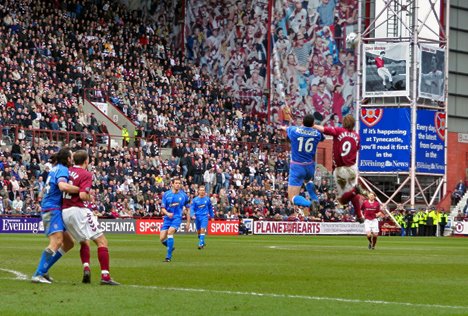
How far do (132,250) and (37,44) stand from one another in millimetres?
27637

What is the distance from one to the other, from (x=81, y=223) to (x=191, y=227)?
38038 mm

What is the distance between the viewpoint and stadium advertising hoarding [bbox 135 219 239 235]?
54719 mm

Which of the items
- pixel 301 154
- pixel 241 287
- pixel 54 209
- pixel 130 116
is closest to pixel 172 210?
pixel 301 154

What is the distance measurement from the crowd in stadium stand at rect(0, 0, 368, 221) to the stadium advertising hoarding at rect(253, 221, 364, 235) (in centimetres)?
80

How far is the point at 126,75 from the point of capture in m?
64.4

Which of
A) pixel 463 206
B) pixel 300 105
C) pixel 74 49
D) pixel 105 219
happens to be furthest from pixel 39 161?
pixel 463 206

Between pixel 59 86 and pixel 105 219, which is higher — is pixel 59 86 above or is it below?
above

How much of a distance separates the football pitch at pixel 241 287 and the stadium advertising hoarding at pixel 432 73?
118ft

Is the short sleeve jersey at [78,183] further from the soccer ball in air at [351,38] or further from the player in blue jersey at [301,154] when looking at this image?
the soccer ball in air at [351,38]

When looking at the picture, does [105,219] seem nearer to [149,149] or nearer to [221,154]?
[149,149]

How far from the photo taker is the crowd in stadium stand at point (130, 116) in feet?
174

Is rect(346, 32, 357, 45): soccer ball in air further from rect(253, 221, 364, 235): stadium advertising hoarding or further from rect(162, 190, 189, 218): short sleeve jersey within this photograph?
rect(162, 190, 189, 218): short sleeve jersey

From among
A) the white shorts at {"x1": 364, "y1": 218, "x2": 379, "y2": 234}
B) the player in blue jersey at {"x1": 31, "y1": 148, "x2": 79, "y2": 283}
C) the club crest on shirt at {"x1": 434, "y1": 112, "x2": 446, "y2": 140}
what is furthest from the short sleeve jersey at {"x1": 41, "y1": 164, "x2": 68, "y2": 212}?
the club crest on shirt at {"x1": 434, "y1": 112, "x2": 446, "y2": 140}

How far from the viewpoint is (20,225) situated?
166 ft
